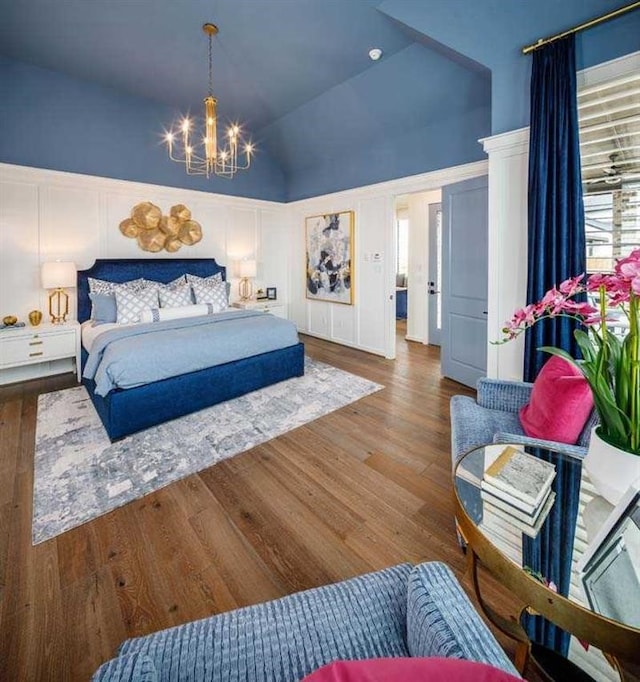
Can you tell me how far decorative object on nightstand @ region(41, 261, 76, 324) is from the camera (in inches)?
156

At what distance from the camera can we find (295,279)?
6.72 metres

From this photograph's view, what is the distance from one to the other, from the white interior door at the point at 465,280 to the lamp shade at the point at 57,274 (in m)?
4.38

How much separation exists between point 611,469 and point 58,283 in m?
5.00

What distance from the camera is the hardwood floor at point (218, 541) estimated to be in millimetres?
1416

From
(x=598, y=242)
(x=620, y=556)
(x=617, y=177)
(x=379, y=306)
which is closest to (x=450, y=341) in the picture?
(x=379, y=306)

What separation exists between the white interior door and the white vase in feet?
8.60

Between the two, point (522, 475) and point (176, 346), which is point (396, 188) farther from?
point (522, 475)

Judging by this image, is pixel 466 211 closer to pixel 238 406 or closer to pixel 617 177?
pixel 617 177

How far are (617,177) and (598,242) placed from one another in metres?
0.42

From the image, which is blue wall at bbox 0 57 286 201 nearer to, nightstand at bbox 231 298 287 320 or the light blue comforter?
nightstand at bbox 231 298 287 320

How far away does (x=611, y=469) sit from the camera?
1.12 meters

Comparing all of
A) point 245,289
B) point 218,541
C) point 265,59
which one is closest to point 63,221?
point 245,289

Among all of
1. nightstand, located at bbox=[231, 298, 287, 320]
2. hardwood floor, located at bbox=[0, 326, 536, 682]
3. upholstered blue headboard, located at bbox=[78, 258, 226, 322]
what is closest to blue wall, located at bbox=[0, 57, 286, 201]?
upholstered blue headboard, located at bbox=[78, 258, 226, 322]

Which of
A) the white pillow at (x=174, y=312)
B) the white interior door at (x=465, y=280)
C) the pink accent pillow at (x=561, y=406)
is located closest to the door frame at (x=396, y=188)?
the white interior door at (x=465, y=280)
